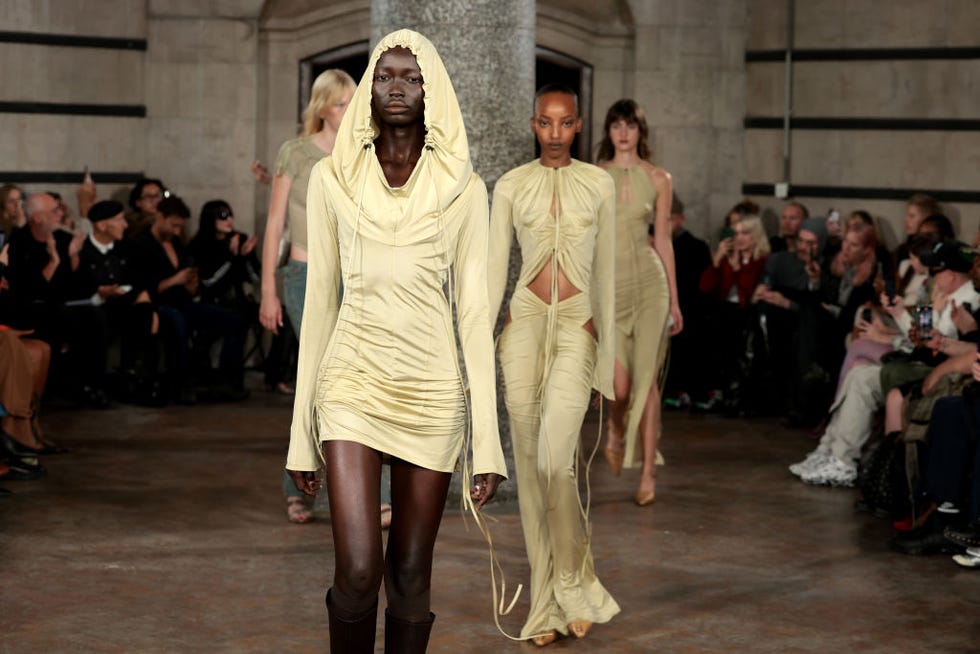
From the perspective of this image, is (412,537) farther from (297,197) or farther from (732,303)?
Answer: (732,303)

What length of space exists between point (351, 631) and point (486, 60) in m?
3.75

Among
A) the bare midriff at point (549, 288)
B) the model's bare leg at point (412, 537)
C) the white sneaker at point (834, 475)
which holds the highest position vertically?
the bare midriff at point (549, 288)

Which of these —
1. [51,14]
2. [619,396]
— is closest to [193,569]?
[619,396]

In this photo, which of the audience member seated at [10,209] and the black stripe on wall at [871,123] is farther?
the black stripe on wall at [871,123]

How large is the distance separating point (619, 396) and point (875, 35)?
541 cm

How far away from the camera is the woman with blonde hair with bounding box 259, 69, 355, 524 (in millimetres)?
6895

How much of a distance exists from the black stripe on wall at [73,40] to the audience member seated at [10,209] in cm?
168

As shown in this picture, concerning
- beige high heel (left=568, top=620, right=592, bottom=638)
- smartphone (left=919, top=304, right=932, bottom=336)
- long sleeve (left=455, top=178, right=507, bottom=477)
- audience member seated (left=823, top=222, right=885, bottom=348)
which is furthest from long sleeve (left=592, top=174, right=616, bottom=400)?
audience member seated (left=823, top=222, right=885, bottom=348)

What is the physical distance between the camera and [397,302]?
399 cm

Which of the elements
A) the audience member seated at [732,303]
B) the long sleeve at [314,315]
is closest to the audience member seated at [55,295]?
the audience member seated at [732,303]

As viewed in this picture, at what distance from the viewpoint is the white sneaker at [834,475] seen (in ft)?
27.0

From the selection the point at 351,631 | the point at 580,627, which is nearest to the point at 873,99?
the point at 580,627

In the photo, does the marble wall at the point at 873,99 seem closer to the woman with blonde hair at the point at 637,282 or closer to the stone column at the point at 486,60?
the woman with blonde hair at the point at 637,282

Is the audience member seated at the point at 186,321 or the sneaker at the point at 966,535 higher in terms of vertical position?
the audience member seated at the point at 186,321
